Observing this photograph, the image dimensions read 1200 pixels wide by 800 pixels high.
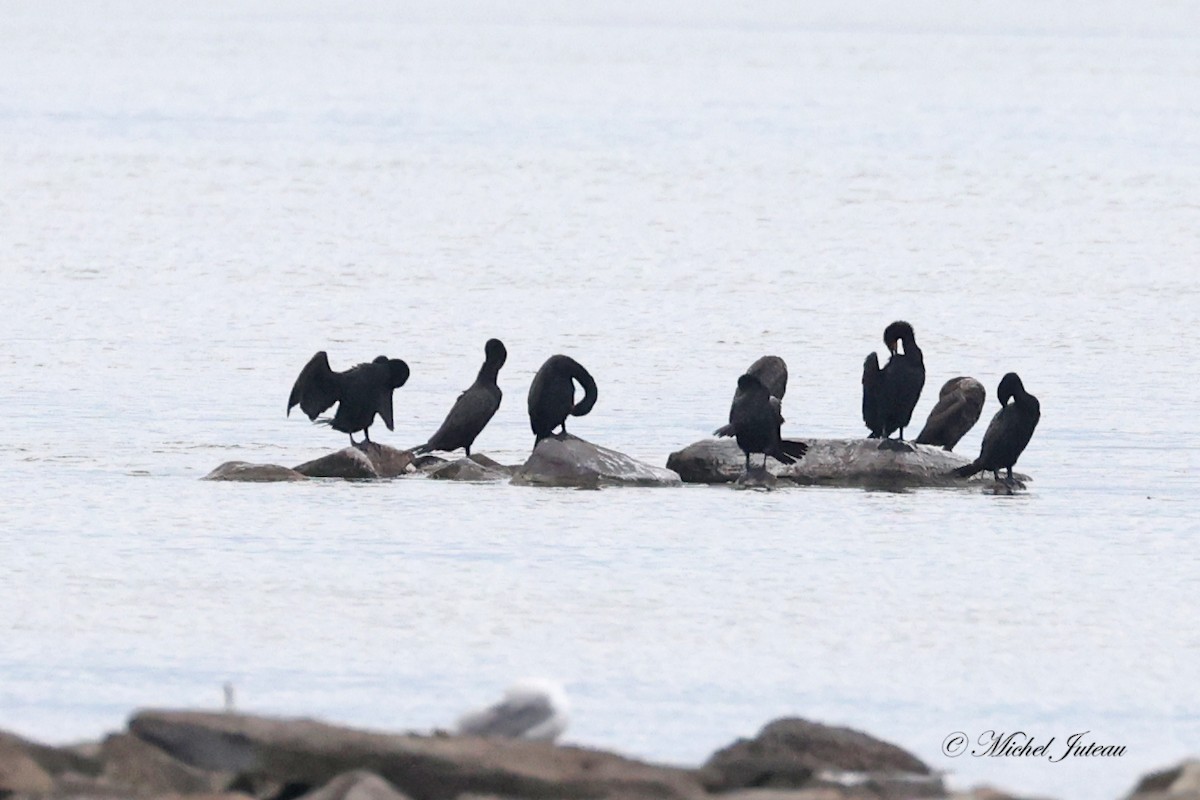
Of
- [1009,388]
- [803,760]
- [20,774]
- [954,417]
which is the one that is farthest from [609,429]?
[20,774]

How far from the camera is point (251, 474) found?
16.3m

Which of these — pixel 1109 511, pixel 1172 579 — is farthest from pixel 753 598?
pixel 1109 511

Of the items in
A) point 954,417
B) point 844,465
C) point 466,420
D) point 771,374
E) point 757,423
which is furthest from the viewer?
point 954,417

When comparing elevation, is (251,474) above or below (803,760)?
above

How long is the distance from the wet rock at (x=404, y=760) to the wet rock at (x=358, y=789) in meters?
0.17

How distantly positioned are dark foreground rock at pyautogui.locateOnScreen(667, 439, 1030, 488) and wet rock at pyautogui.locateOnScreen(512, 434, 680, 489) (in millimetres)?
240

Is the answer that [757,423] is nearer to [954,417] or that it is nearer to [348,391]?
[954,417]

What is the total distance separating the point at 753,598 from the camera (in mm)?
12547

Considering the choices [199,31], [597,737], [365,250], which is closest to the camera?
[597,737]

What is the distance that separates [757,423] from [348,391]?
9.84ft

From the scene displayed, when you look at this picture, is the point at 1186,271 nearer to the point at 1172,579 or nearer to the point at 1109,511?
the point at 1109,511

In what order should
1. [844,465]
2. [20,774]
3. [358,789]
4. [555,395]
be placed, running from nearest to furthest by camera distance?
[358,789] → [20,774] → [844,465] → [555,395]

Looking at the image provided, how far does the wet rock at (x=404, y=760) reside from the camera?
813cm

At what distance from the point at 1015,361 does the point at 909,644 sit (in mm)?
12627
